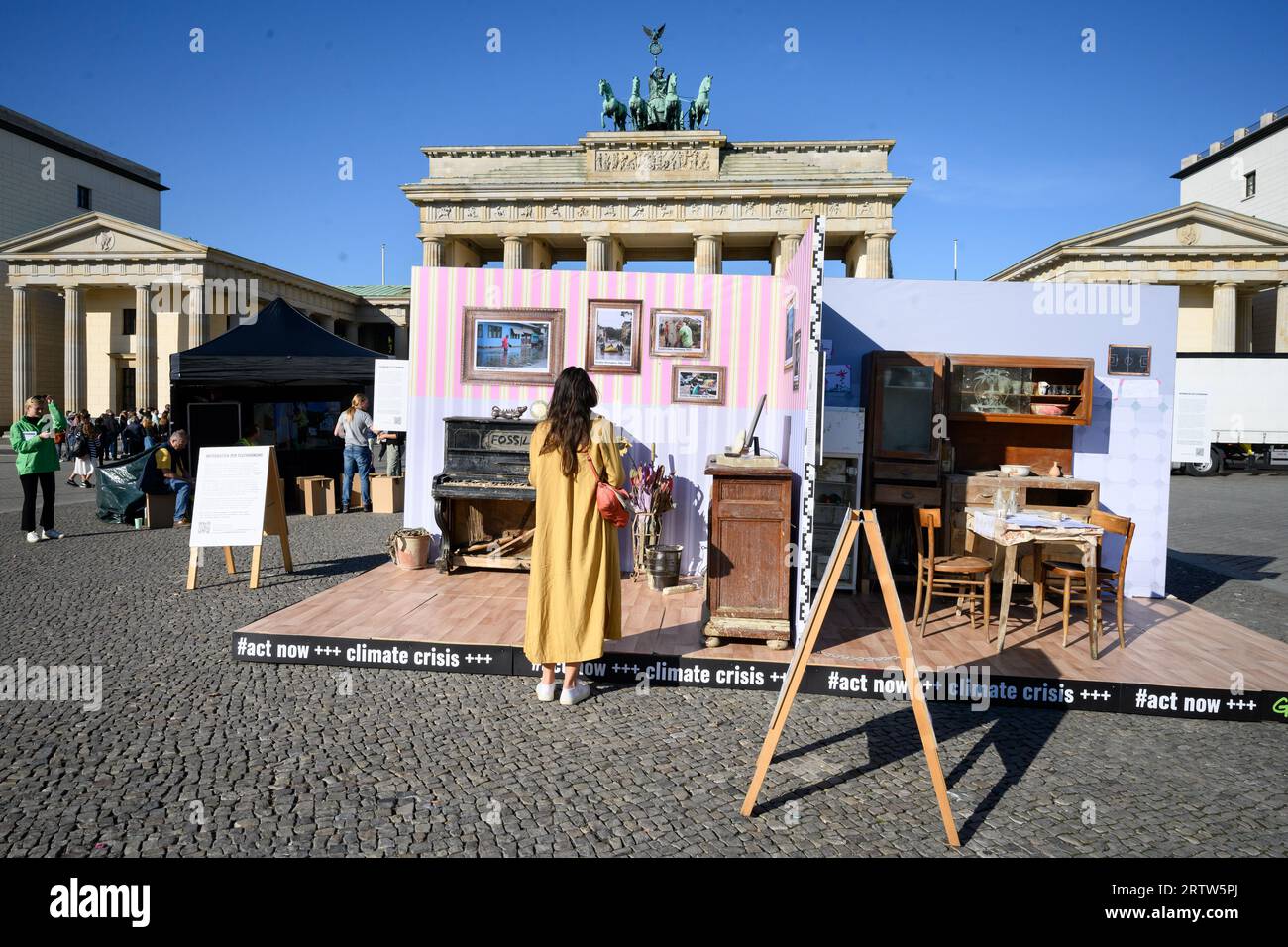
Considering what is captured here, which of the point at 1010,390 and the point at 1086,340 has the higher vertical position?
the point at 1086,340

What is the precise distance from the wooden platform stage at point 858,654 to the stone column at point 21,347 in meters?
42.3

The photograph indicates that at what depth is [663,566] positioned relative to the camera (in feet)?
23.0

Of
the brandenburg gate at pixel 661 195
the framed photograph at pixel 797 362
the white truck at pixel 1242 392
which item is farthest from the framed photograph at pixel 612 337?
the brandenburg gate at pixel 661 195

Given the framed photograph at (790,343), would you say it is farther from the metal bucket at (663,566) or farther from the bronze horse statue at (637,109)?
the bronze horse statue at (637,109)

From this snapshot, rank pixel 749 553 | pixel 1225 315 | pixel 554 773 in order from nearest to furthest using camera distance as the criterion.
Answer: pixel 554 773, pixel 749 553, pixel 1225 315

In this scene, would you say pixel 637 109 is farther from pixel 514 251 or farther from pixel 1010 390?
pixel 1010 390

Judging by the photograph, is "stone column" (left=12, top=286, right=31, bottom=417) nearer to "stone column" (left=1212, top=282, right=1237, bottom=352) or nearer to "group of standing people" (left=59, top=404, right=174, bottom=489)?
"group of standing people" (left=59, top=404, right=174, bottom=489)

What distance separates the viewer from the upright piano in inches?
284

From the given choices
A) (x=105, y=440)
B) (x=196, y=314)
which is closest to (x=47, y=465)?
(x=105, y=440)

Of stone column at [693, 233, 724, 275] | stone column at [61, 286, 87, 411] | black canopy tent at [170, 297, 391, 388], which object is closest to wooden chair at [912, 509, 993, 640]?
black canopy tent at [170, 297, 391, 388]

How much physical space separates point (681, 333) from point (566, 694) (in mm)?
4141
